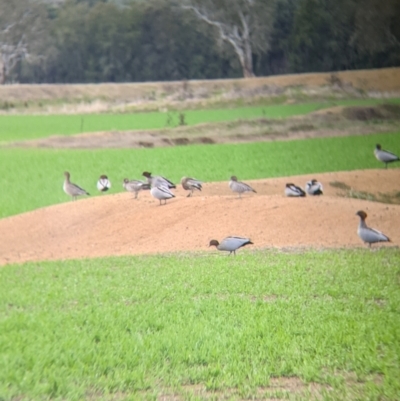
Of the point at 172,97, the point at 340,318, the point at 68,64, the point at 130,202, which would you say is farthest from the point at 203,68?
the point at 340,318

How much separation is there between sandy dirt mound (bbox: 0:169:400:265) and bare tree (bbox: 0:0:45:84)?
164 centimetres

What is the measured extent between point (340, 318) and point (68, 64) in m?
5.03

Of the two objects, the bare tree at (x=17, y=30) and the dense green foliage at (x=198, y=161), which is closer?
the bare tree at (x=17, y=30)

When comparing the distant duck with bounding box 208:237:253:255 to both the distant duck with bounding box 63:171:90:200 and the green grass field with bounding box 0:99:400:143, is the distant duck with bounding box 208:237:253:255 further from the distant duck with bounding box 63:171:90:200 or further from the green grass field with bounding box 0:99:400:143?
the green grass field with bounding box 0:99:400:143

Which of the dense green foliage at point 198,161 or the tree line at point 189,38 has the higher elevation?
the tree line at point 189,38

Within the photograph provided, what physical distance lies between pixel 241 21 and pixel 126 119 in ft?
6.39

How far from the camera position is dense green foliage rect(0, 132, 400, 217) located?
28.9 ft

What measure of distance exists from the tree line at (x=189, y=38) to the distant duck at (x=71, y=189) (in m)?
1.06

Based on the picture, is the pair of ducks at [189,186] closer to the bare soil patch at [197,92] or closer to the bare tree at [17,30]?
the bare soil patch at [197,92]

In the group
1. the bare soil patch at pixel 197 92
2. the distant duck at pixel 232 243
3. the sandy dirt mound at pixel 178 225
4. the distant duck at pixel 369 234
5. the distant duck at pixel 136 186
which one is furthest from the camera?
the bare soil patch at pixel 197 92

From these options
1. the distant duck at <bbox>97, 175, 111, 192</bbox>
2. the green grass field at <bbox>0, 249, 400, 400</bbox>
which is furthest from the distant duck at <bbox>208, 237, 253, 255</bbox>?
the distant duck at <bbox>97, 175, 111, 192</bbox>

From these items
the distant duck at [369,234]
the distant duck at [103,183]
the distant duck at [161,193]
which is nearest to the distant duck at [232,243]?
the distant duck at [369,234]

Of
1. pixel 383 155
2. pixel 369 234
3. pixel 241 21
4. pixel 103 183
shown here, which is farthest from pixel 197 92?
pixel 369 234

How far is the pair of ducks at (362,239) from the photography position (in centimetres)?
634
